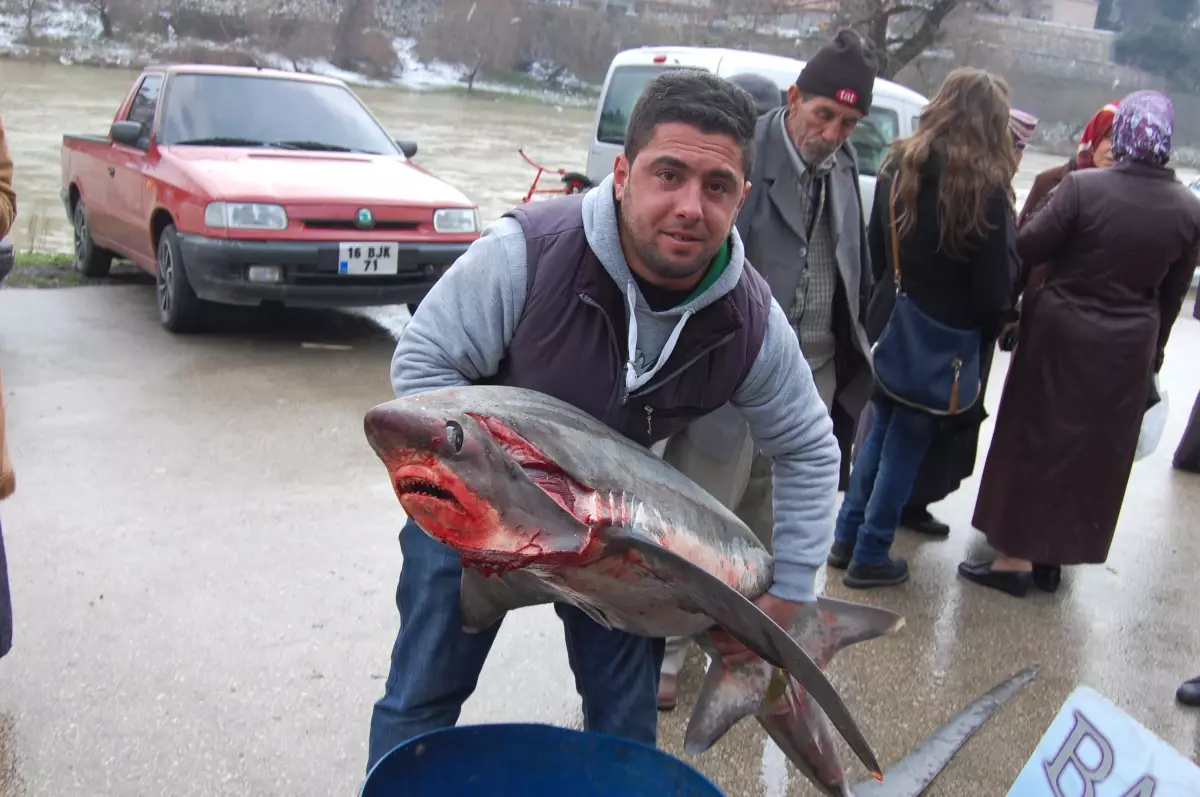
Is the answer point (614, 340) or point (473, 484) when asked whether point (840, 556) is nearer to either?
point (614, 340)

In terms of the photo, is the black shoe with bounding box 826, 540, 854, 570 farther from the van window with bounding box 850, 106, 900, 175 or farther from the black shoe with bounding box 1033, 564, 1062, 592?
the van window with bounding box 850, 106, 900, 175

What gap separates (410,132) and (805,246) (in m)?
24.6

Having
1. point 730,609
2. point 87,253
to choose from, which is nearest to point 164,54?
point 87,253

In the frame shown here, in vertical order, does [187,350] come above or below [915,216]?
below

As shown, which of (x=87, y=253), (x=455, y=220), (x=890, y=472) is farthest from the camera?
(x=87, y=253)

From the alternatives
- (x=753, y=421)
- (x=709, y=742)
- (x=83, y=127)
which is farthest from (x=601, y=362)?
(x=83, y=127)

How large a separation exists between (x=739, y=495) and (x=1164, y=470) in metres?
3.80

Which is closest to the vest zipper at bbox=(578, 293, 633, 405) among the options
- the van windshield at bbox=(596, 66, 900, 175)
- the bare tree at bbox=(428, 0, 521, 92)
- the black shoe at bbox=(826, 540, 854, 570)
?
the black shoe at bbox=(826, 540, 854, 570)

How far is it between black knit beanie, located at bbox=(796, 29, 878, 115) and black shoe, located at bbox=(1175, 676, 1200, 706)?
2136 millimetres

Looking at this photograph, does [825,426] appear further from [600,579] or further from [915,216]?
[915,216]

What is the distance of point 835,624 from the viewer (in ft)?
6.53

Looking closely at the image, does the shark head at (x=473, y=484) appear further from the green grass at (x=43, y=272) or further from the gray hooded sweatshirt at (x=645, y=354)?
the green grass at (x=43, y=272)

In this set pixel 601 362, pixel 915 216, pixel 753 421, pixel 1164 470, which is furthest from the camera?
pixel 1164 470

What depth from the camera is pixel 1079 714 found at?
2107 mm
